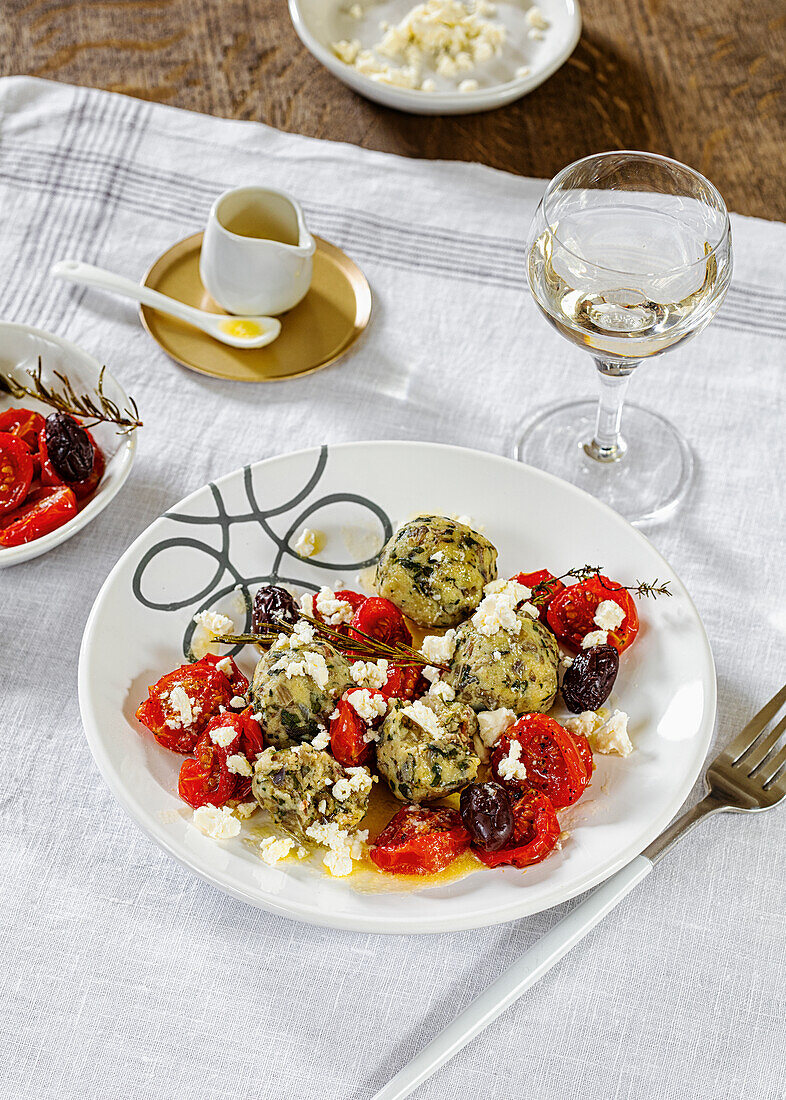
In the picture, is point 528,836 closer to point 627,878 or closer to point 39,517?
point 627,878

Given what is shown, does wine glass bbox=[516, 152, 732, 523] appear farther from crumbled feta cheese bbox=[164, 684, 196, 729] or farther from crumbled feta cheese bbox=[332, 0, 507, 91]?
crumbled feta cheese bbox=[332, 0, 507, 91]

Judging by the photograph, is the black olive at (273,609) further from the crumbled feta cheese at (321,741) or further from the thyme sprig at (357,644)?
the crumbled feta cheese at (321,741)

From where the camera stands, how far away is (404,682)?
1.03 metres

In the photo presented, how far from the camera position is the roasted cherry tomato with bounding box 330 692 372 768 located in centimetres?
97

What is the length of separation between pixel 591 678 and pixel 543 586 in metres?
0.12

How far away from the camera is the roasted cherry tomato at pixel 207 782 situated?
96 cm

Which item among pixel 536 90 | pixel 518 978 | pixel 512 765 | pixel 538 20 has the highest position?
pixel 538 20

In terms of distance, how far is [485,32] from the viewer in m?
1.79

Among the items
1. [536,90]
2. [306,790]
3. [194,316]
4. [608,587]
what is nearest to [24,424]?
[194,316]

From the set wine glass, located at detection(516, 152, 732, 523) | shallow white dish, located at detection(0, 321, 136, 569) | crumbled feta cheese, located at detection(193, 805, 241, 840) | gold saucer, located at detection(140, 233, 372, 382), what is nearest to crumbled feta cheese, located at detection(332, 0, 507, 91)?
gold saucer, located at detection(140, 233, 372, 382)

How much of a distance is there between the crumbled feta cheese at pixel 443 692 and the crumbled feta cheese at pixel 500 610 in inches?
2.6

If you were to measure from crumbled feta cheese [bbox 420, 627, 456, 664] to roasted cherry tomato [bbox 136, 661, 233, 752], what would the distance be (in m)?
0.21

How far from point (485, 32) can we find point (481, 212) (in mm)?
362

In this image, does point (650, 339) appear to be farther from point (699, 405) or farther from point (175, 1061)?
point (175, 1061)
